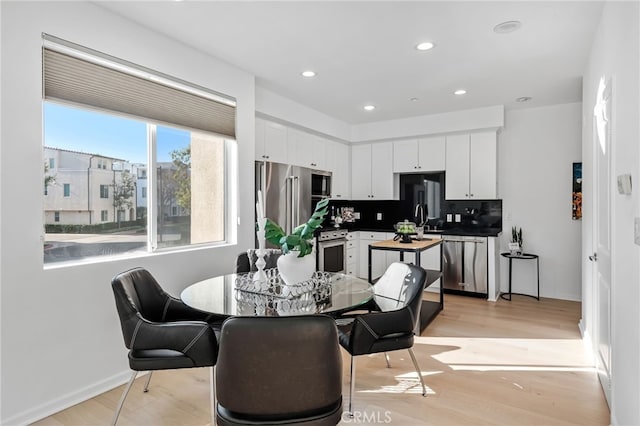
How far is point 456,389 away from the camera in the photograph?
257 centimetres

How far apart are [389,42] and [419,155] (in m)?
2.99

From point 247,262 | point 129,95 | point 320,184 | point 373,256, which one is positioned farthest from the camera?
point 373,256

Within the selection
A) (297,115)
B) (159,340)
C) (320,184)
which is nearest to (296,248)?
(159,340)

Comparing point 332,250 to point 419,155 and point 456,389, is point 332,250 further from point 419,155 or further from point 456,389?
point 456,389

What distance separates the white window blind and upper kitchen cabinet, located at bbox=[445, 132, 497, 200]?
134 inches

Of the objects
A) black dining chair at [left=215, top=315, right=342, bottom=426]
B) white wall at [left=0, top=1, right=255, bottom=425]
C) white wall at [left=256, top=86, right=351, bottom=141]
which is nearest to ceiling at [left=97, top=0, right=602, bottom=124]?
white wall at [left=256, top=86, right=351, bottom=141]

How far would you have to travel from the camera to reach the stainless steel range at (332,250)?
5082mm

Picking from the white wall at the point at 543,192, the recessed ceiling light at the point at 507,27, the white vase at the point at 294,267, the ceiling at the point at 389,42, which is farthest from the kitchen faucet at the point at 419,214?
the white vase at the point at 294,267

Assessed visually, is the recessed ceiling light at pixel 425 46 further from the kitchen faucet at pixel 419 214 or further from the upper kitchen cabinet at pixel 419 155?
the kitchen faucet at pixel 419 214

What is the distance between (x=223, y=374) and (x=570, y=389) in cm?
249

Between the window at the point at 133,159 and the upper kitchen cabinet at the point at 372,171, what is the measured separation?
10.2ft

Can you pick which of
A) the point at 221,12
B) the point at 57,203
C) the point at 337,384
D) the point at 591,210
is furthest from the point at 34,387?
the point at 591,210

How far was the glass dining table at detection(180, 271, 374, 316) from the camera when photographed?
1908 millimetres

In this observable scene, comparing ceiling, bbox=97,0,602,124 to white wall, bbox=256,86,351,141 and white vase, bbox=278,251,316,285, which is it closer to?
white wall, bbox=256,86,351,141
